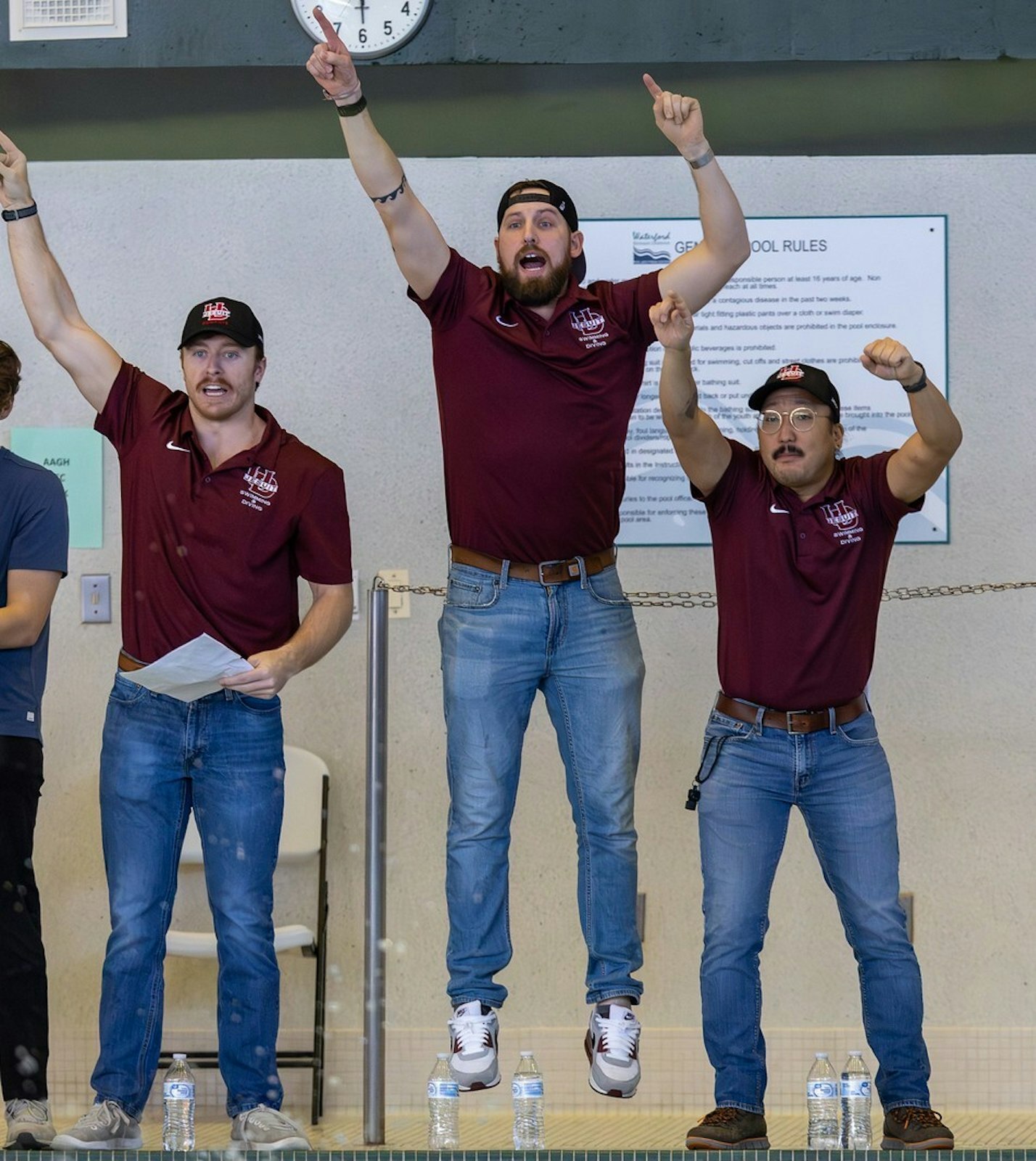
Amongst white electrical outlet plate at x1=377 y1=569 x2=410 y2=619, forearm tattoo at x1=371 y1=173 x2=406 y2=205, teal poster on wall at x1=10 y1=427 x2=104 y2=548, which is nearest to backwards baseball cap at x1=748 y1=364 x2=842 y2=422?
forearm tattoo at x1=371 y1=173 x2=406 y2=205

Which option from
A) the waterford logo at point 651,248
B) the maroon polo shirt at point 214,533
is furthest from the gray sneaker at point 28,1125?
the waterford logo at point 651,248

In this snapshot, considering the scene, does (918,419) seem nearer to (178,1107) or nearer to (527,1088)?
(527,1088)

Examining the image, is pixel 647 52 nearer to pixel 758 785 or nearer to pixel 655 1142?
pixel 758 785

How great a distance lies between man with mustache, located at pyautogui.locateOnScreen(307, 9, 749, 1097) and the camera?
3.21 meters

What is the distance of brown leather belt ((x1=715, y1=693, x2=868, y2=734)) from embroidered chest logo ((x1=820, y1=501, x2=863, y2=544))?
0.36m

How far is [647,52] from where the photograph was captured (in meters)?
4.55

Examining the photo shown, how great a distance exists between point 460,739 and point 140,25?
8.63ft

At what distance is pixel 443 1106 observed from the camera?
3.32 m

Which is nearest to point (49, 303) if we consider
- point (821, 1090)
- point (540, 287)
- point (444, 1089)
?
point (540, 287)

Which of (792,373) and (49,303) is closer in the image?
(49,303)

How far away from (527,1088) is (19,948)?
3.75 ft

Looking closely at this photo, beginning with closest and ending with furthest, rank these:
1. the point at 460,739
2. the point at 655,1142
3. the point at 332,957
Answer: the point at 460,739 < the point at 655,1142 < the point at 332,957

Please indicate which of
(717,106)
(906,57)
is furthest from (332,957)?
(906,57)

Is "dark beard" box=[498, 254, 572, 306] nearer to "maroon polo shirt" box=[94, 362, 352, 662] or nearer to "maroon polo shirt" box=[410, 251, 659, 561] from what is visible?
"maroon polo shirt" box=[410, 251, 659, 561]
